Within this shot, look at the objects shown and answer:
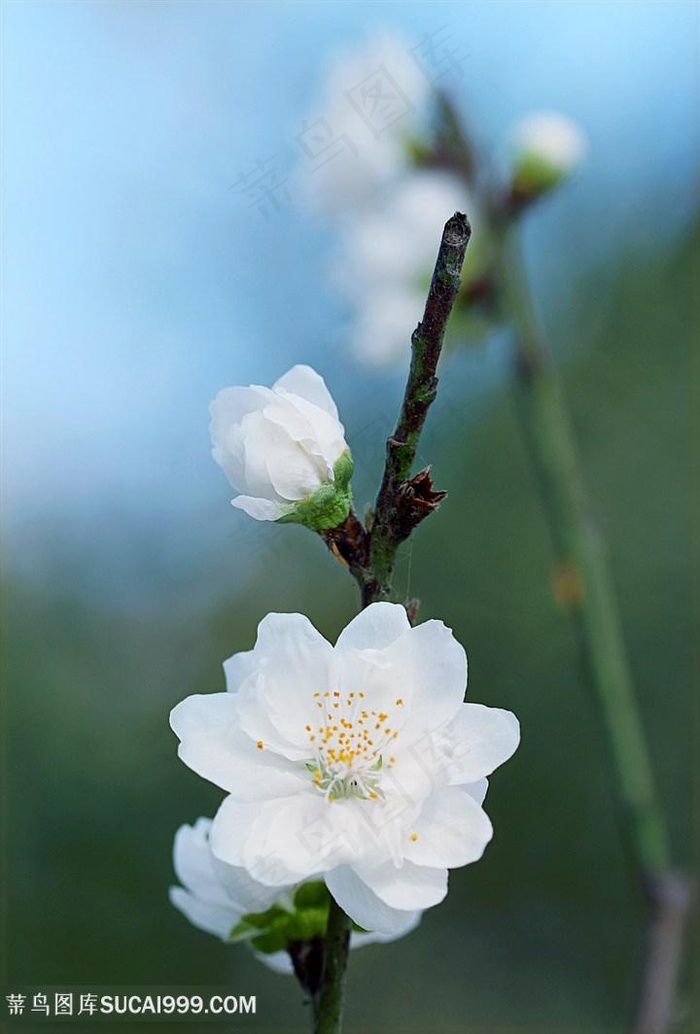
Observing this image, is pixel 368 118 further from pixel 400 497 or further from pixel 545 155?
pixel 400 497

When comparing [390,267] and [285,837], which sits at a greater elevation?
[390,267]

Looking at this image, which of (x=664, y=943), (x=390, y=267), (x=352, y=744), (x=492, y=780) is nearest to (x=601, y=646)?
(x=664, y=943)

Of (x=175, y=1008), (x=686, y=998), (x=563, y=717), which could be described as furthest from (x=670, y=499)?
(x=175, y=1008)

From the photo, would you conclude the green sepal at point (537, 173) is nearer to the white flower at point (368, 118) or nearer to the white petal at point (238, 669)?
the white flower at point (368, 118)

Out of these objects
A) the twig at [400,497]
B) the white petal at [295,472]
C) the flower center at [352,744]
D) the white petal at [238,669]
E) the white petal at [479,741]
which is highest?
the white petal at [295,472]

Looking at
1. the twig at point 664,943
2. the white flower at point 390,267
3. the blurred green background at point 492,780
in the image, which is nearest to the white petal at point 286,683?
the twig at point 664,943

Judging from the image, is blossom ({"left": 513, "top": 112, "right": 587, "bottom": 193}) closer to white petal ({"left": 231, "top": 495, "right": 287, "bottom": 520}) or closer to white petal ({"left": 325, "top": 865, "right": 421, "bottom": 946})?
white petal ({"left": 231, "top": 495, "right": 287, "bottom": 520})
